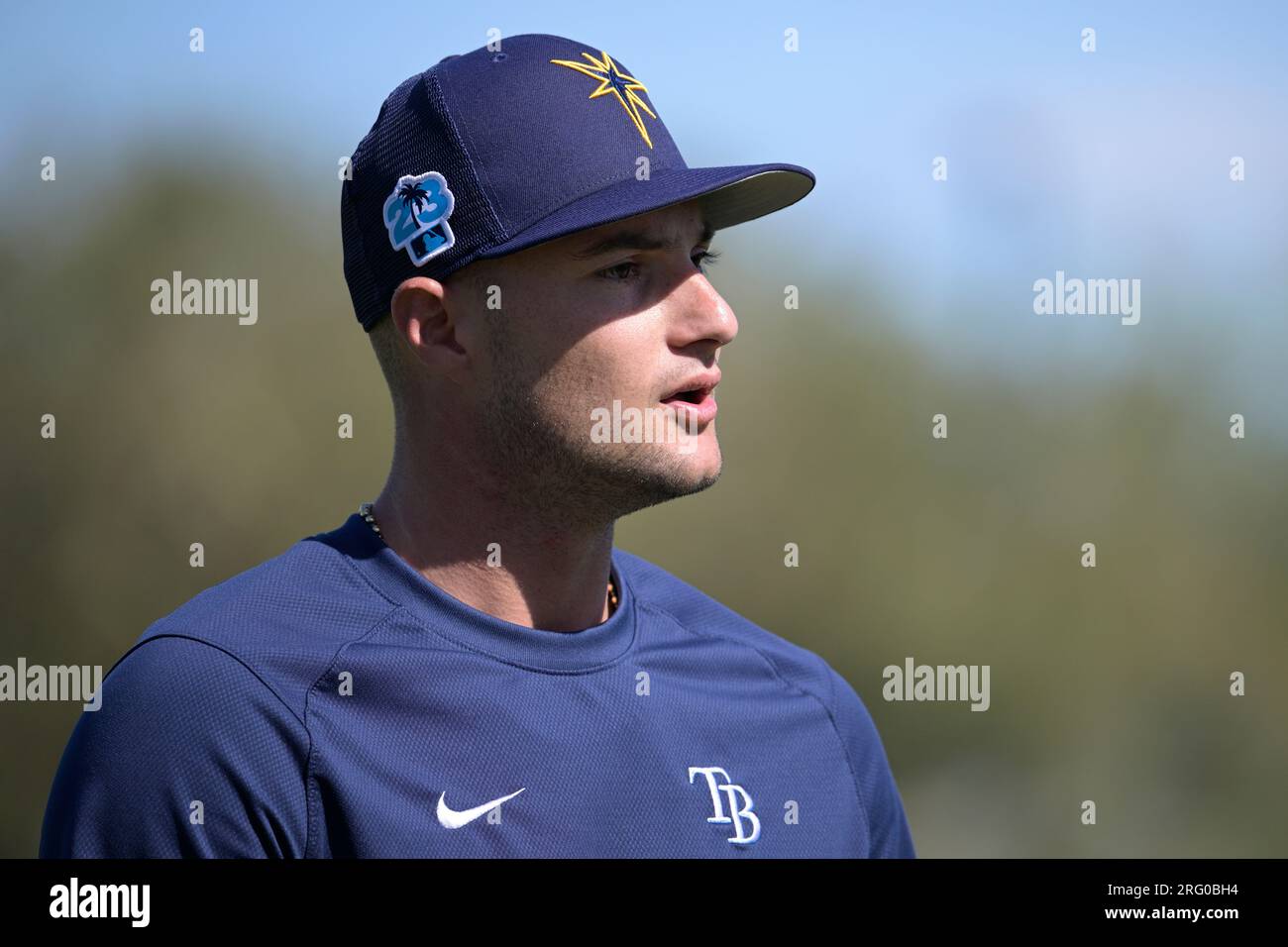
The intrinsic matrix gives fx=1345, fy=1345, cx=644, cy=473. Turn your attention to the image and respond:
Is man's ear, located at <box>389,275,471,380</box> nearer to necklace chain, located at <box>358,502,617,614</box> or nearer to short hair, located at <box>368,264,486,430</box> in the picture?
short hair, located at <box>368,264,486,430</box>

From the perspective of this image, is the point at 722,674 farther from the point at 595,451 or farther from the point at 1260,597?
the point at 1260,597

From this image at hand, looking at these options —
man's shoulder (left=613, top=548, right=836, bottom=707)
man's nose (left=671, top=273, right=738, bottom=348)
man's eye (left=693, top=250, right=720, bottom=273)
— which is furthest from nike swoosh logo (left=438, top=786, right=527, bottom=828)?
man's eye (left=693, top=250, right=720, bottom=273)

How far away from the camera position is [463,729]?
2492 millimetres

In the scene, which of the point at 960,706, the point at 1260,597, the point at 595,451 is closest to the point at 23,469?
the point at 960,706

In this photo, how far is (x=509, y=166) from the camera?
2691 mm

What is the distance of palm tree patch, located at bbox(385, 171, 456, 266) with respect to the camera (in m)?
2.71

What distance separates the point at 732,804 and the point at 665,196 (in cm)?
121

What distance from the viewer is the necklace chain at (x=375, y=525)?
279cm

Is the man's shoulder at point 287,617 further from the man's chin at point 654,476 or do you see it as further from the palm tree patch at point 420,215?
the palm tree patch at point 420,215

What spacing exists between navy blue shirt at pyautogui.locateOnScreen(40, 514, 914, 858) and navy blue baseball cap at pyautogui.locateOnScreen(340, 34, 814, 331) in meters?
0.61

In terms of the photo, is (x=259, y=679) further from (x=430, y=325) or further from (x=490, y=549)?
(x=430, y=325)

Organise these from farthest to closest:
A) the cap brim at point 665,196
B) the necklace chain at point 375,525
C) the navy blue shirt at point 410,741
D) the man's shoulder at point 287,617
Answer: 1. the necklace chain at point 375,525
2. the cap brim at point 665,196
3. the man's shoulder at point 287,617
4. the navy blue shirt at point 410,741

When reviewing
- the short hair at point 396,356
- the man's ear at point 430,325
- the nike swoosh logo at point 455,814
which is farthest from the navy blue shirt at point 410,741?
the man's ear at point 430,325

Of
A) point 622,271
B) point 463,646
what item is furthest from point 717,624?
point 622,271
